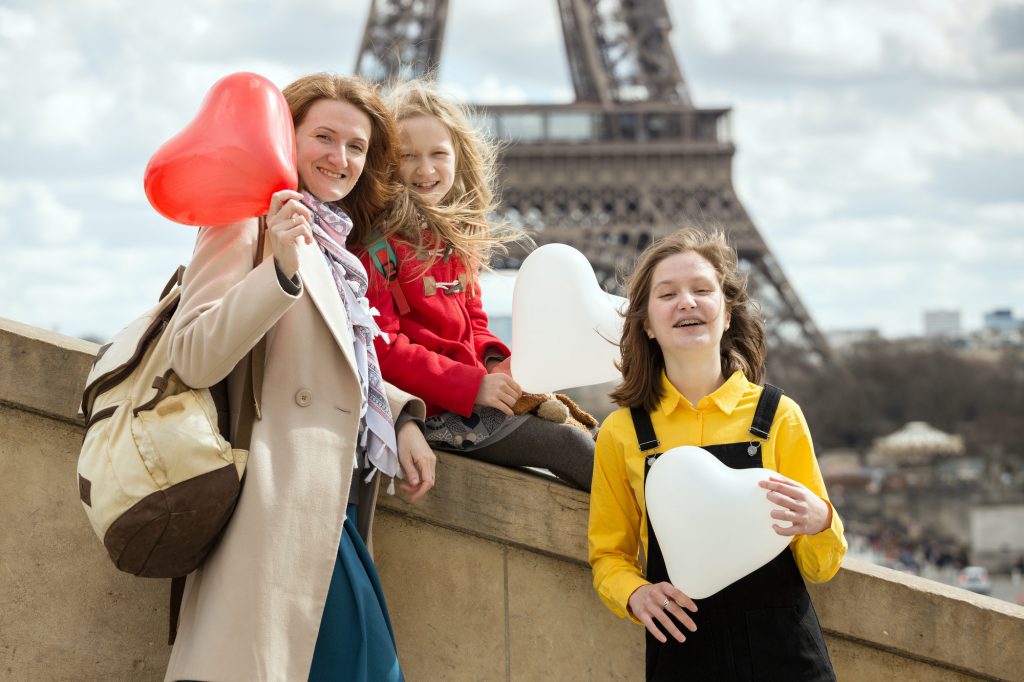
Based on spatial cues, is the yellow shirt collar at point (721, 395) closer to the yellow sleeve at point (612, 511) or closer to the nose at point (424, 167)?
the yellow sleeve at point (612, 511)

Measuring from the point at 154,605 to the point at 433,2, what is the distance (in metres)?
37.1

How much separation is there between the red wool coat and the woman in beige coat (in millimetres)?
227

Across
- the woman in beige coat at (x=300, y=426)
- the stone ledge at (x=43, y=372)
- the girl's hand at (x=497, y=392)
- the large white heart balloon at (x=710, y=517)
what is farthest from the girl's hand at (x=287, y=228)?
the stone ledge at (x=43, y=372)

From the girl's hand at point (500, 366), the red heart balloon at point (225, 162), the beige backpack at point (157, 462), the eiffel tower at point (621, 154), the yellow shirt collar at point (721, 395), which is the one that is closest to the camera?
the beige backpack at point (157, 462)

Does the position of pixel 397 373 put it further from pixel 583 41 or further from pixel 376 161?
pixel 583 41

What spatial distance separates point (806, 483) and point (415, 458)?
958 millimetres

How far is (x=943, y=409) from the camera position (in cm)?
5653

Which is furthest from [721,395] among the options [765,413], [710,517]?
[710,517]

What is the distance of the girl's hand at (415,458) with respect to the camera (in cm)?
331

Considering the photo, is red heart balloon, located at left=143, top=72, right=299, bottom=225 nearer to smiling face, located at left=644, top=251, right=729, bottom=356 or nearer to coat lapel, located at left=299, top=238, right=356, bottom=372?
coat lapel, located at left=299, top=238, right=356, bottom=372

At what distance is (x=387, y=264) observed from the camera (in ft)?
11.8

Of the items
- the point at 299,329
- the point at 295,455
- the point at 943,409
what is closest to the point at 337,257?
the point at 299,329

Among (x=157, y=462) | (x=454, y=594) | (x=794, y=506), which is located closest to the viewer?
(x=157, y=462)

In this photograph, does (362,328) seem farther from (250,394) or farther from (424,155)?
(424,155)
